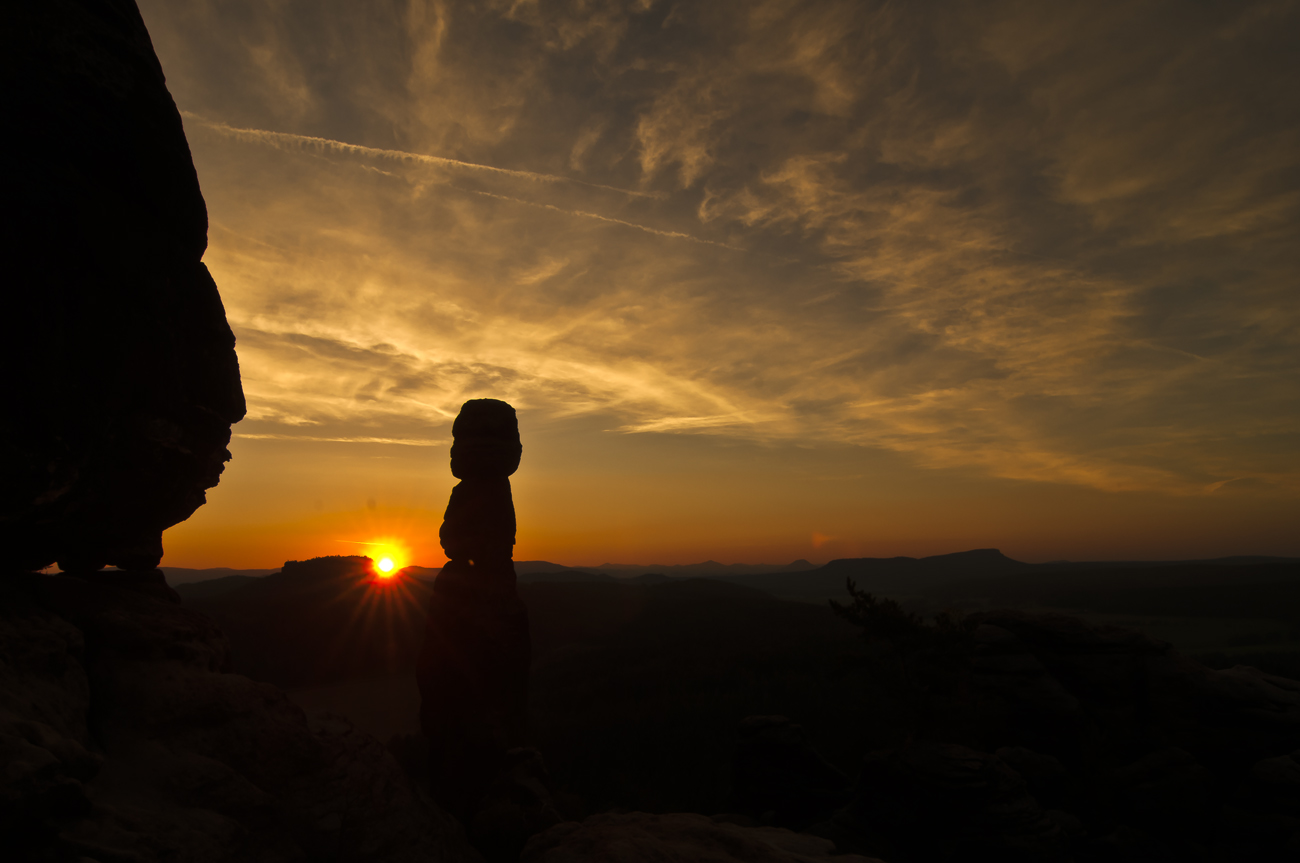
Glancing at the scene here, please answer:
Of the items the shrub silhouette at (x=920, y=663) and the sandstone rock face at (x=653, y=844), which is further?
the shrub silhouette at (x=920, y=663)

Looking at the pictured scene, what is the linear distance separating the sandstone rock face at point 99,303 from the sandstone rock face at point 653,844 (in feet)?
32.9

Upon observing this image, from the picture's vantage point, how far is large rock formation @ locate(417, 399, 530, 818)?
23156 mm

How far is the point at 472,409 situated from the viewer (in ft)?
85.7

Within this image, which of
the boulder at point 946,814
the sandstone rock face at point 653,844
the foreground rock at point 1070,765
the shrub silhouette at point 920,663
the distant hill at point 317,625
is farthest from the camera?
the distant hill at point 317,625

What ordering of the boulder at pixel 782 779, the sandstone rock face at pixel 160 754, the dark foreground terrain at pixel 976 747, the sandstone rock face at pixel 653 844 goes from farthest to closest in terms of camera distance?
the boulder at pixel 782 779, the dark foreground terrain at pixel 976 747, the sandstone rock face at pixel 653 844, the sandstone rock face at pixel 160 754

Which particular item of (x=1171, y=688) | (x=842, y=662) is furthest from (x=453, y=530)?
(x=1171, y=688)

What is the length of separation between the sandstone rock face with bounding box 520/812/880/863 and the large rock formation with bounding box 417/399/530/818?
10.5 meters

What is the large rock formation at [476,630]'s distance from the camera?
76.0 ft

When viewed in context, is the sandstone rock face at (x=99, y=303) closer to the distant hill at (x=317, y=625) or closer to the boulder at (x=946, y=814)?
the boulder at (x=946, y=814)

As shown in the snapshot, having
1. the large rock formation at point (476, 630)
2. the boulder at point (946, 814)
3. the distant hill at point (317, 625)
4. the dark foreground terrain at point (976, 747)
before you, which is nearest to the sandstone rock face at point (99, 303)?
the large rock formation at point (476, 630)

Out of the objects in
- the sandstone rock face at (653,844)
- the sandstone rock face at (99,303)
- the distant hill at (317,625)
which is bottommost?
the distant hill at (317,625)

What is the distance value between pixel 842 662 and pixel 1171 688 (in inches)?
495

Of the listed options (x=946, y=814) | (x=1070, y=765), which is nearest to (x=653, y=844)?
(x=946, y=814)

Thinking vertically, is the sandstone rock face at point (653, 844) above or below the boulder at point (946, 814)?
above
